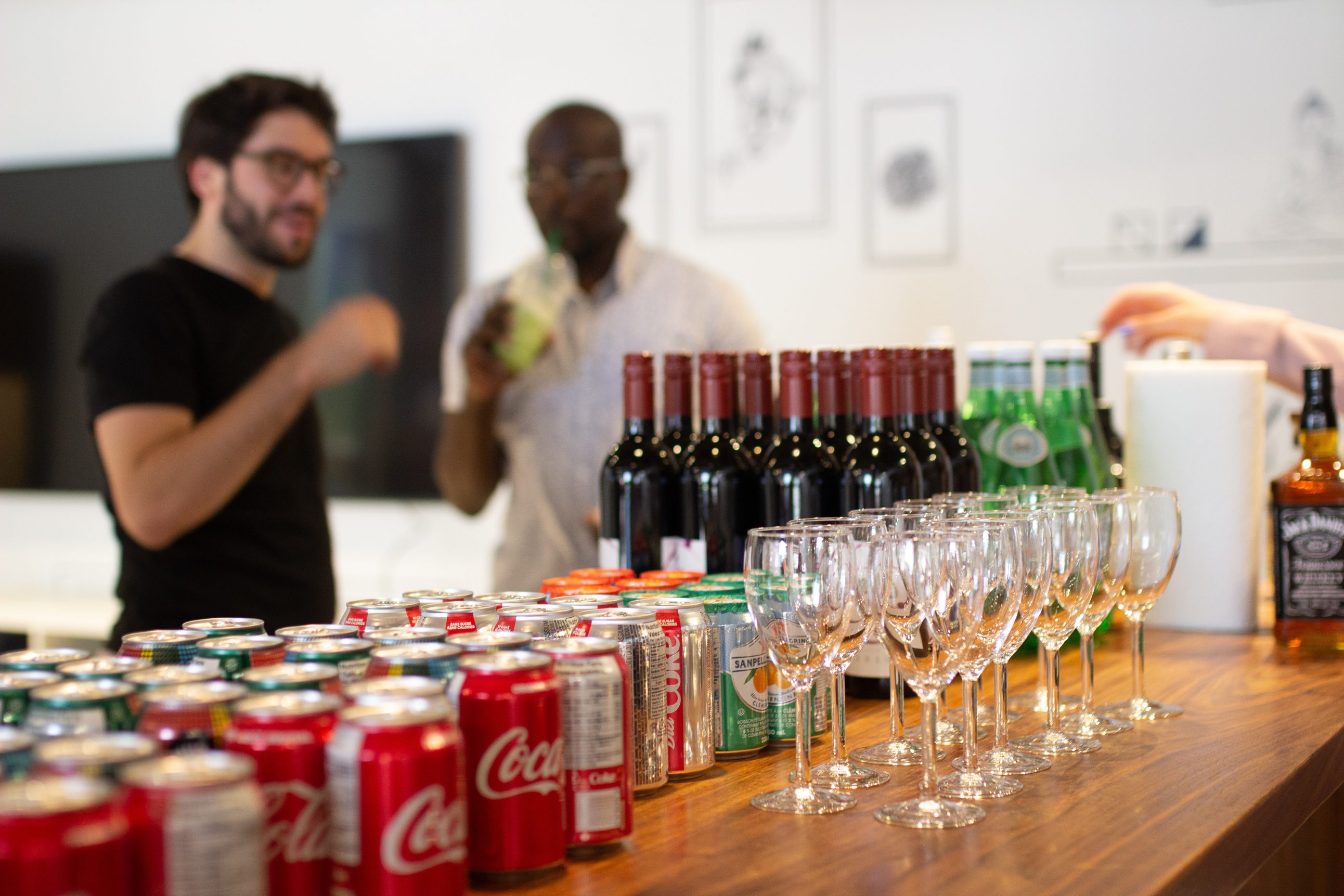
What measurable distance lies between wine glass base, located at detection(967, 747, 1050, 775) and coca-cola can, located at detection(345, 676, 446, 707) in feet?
1.75

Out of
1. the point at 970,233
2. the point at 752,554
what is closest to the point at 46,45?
the point at 970,233

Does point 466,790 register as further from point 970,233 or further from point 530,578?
point 970,233

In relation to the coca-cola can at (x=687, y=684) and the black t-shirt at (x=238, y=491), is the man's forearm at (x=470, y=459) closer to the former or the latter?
the black t-shirt at (x=238, y=491)

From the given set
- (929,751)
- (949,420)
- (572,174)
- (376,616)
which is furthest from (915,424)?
(572,174)

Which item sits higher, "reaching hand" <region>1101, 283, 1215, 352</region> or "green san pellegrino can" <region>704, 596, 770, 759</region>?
"reaching hand" <region>1101, 283, 1215, 352</region>

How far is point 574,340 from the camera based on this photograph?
3.12m

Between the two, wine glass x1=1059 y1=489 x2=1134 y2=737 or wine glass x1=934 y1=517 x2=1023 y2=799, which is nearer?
wine glass x1=934 y1=517 x2=1023 y2=799

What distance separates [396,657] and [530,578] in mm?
2184

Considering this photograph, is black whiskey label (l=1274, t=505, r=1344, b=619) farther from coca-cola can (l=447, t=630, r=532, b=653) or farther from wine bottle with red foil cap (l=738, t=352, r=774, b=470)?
coca-cola can (l=447, t=630, r=532, b=653)

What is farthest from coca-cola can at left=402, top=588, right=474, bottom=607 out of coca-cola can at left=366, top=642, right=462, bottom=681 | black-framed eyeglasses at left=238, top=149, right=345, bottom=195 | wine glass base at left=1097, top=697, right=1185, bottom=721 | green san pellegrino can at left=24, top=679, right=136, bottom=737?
black-framed eyeglasses at left=238, top=149, right=345, bottom=195

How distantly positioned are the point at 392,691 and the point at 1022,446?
122cm

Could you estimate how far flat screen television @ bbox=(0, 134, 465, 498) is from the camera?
161 inches

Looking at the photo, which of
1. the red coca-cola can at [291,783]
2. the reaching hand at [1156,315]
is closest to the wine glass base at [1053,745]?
the red coca-cola can at [291,783]

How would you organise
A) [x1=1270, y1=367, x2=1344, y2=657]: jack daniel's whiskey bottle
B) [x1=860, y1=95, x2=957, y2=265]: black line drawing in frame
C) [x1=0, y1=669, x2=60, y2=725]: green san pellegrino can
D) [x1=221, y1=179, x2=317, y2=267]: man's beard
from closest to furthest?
1. [x1=0, y1=669, x2=60, y2=725]: green san pellegrino can
2. [x1=1270, y1=367, x2=1344, y2=657]: jack daniel's whiskey bottle
3. [x1=221, y1=179, x2=317, y2=267]: man's beard
4. [x1=860, y1=95, x2=957, y2=265]: black line drawing in frame
